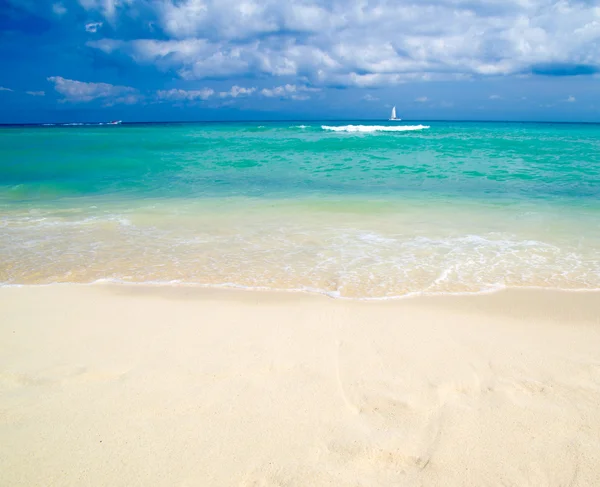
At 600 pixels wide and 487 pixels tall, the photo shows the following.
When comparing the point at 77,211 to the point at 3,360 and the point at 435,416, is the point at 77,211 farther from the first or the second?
the point at 435,416

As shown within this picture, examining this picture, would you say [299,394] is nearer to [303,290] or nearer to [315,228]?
[303,290]

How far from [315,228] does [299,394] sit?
540 cm

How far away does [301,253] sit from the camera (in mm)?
6730

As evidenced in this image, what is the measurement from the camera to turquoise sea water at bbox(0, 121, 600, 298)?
5805mm

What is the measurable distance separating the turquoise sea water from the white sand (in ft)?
3.33

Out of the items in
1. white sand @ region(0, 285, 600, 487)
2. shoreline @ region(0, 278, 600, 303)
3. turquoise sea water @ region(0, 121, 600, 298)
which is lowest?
turquoise sea water @ region(0, 121, 600, 298)

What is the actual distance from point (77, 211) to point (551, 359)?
1014 cm

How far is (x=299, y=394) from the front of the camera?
313cm

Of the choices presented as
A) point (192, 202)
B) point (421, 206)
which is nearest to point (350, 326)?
point (421, 206)

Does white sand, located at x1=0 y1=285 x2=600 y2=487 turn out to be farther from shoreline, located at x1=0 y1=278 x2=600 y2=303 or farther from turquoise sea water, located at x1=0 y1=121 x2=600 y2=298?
turquoise sea water, located at x1=0 y1=121 x2=600 y2=298

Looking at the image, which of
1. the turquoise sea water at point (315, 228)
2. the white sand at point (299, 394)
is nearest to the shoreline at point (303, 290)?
the turquoise sea water at point (315, 228)

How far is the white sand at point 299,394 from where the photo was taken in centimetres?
249

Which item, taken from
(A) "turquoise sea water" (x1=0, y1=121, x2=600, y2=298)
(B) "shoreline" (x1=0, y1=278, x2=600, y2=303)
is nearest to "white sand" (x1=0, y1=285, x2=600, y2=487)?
(B) "shoreline" (x1=0, y1=278, x2=600, y2=303)

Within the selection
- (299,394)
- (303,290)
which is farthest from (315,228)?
(299,394)
